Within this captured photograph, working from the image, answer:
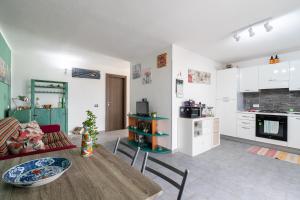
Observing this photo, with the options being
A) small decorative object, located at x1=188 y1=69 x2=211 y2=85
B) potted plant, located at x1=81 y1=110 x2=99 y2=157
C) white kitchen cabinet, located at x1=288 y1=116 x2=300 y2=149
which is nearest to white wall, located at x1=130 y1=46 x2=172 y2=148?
small decorative object, located at x1=188 y1=69 x2=211 y2=85

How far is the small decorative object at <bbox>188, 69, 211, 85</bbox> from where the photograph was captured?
141 inches

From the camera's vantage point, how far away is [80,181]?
0.83 m

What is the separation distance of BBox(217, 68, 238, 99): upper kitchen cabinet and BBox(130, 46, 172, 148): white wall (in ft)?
6.89

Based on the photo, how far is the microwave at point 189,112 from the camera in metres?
3.09

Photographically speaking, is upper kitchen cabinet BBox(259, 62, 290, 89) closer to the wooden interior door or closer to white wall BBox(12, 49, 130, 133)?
white wall BBox(12, 49, 130, 133)

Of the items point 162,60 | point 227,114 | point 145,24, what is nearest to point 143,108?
point 162,60

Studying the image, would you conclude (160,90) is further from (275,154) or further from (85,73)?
(275,154)

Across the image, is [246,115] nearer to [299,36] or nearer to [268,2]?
[299,36]

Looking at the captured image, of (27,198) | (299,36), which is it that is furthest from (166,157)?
(299,36)

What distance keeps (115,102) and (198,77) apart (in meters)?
3.17

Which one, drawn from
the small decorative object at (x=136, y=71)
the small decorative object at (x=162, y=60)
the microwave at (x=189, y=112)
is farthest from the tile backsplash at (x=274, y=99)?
the small decorative object at (x=136, y=71)

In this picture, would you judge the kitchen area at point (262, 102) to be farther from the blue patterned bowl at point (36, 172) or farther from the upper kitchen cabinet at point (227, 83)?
the blue patterned bowl at point (36, 172)

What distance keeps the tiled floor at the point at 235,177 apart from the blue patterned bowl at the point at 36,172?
4.17 ft

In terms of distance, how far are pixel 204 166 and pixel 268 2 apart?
101 inches
